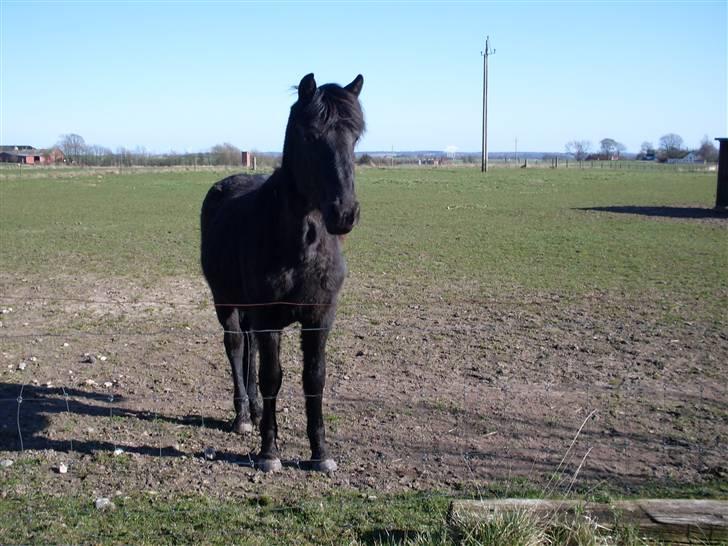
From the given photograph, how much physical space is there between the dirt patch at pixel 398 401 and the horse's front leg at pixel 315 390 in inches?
5.3

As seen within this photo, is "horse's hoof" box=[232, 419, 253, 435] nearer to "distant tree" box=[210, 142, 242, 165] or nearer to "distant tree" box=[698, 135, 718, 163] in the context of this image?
"distant tree" box=[210, 142, 242, 165]

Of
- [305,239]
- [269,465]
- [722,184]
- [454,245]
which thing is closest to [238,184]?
[305,239]

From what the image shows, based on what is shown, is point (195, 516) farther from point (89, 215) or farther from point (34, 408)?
point (89, 215)

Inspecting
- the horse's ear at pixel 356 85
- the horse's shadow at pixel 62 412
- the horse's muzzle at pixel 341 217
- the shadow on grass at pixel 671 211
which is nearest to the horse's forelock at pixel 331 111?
the horse's ear at pixel 356 85

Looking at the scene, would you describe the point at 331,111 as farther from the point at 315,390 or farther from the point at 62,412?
the point at 62,412

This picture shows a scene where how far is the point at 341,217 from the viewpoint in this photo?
12.7 ft

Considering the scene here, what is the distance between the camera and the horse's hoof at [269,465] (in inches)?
189

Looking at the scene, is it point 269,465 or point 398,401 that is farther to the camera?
point 398,401

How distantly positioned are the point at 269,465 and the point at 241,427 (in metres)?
0.89

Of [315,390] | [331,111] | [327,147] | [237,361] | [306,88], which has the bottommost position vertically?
[237,361]

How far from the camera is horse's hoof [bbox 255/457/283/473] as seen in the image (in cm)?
480

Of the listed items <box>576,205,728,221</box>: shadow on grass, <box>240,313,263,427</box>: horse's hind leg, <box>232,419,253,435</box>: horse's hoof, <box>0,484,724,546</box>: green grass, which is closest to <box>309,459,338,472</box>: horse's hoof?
<box>0,484,724,546</box>: green grass

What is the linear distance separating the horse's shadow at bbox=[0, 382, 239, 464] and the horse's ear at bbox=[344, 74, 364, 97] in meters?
2.71

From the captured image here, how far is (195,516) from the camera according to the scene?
4.05m
